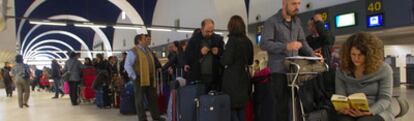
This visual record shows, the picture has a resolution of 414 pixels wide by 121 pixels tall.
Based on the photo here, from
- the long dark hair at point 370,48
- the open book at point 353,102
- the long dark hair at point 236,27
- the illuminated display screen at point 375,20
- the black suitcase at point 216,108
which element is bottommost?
the black suitcase at point 216,108

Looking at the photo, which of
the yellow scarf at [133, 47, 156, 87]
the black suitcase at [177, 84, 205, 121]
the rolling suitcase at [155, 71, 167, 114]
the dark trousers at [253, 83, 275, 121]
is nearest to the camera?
the dark trousers at [253, 83, 275, 121]

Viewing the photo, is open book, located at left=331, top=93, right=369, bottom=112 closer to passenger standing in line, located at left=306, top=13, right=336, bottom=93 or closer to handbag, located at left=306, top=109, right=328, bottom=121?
handbag, located at left=306, top=109, right=328, bottom=121

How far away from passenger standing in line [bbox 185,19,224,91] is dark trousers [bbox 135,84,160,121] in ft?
3.65

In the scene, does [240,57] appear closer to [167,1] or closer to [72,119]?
[72,119]

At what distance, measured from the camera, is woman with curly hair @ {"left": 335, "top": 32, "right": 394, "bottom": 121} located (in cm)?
242

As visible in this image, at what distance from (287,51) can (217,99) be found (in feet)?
2.47

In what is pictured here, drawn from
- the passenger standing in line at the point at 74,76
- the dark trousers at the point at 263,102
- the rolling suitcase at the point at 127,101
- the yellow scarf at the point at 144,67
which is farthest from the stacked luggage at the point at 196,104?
the passenger standing in line at the point at 74,76

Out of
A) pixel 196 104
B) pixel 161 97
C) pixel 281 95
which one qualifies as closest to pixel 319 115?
pixel 281 95

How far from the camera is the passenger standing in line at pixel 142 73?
4.95 m

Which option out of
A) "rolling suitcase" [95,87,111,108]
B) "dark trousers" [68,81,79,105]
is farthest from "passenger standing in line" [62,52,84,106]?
"rolling suitcase" [95,87,111,108]

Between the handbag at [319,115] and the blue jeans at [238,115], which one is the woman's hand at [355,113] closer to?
the handbag at [319,115]

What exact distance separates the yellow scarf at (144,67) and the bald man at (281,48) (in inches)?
86.2

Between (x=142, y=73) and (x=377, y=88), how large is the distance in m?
3.16

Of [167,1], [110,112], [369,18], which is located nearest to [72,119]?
[110,112]
